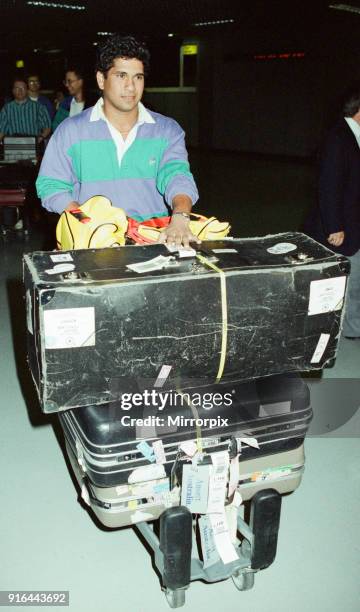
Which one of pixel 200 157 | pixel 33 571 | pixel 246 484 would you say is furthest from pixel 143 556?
pixel 200 157

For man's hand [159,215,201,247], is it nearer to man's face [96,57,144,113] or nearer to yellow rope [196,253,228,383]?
yellow rope [196,253,228,383]

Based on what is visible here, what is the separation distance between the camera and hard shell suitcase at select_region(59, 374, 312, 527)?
1.34m

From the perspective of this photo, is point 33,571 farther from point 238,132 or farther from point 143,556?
point 238,132

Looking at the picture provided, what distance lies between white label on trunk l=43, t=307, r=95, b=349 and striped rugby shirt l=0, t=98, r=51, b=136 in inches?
223

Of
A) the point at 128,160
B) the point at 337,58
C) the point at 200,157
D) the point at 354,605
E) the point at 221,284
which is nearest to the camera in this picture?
the point at 221,284

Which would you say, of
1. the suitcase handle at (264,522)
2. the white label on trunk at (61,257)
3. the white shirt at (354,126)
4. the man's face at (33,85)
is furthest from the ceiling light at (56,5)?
the suitcase handle at (264,522)

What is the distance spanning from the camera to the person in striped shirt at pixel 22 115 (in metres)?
6.30

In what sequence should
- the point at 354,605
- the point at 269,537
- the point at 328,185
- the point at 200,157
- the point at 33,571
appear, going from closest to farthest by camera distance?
the point at 269,537, the point at 354,605, the point at 33,571, the point at 328,185, the point at 200,157

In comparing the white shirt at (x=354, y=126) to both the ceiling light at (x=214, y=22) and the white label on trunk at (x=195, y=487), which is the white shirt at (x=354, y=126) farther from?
the ceiling light at (x=214, y=22)

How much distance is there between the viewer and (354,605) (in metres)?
1.56

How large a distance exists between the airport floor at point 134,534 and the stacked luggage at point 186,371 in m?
0.19

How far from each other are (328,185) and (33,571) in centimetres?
234

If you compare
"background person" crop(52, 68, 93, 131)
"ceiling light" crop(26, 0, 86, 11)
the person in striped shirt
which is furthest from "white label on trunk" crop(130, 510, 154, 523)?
"ceiling light" crop(26, 0, 86, 11)

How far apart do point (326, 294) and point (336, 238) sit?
6.06 ft
